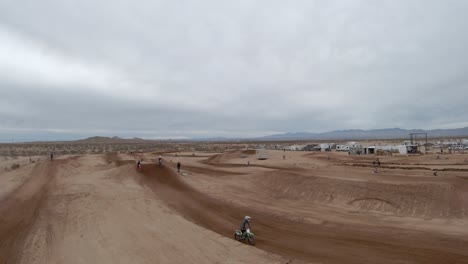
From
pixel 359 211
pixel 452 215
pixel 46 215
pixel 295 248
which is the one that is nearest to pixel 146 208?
pixel 46 215

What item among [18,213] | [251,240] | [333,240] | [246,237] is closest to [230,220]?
[246,237]

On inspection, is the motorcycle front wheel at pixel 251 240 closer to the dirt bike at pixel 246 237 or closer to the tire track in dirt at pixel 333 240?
the dirt bike at pixel 246 237

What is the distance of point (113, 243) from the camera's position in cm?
1371

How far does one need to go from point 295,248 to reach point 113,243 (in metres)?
7.92

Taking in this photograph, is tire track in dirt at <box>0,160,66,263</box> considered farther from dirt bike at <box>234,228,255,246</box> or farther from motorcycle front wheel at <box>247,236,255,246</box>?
motorcycle front wheel at <box>247,236,255,246</box>

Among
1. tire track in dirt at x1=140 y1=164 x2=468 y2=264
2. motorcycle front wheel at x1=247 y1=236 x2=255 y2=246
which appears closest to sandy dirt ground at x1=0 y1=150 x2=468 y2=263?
tire track in dirt at x1=140 y1=164 x2=468 y2=264

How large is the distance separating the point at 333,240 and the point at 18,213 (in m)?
18.6

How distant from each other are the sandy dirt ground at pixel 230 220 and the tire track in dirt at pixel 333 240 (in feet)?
0.16

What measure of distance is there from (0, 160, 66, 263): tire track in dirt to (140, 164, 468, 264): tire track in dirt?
832cm

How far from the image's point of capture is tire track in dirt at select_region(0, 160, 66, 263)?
1320cm

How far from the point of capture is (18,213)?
19312mm

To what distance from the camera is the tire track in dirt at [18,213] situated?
1320cm

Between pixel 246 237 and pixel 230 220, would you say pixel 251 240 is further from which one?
pixel 230 220

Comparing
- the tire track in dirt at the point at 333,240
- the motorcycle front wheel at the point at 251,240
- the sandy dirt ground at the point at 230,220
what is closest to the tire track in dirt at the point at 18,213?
the sandy dirt ground at the point at 230,220
